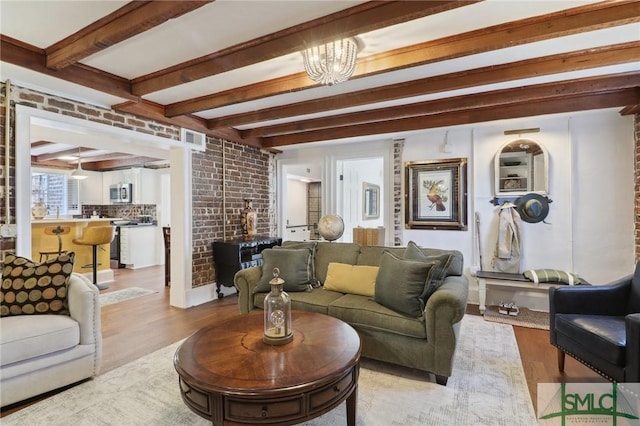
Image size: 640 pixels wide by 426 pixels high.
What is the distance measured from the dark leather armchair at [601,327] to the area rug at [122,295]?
4.98m

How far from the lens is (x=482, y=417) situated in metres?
1.93

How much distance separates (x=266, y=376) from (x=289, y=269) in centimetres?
160

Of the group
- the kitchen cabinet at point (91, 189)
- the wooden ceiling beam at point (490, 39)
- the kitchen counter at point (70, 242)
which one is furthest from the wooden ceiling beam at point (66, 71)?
the kitchen cabinet at point (91, 189)

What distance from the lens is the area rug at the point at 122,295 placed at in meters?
4.43

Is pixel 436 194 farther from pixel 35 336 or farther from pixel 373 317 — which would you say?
pixel 35 336

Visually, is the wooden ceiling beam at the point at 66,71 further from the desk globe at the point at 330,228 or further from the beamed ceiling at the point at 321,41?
the desk globe at the point at 330,228

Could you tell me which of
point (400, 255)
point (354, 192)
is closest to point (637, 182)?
point (400, 255)

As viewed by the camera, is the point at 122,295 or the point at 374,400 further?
the point at 122,295

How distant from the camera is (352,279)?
2.96 meters

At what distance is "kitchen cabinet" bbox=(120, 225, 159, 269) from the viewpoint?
6.94 metres

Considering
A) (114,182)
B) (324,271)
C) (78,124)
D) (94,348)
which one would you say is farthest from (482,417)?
(114,182)

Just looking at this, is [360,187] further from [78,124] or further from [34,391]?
[34,391]

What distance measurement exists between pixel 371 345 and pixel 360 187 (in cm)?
437

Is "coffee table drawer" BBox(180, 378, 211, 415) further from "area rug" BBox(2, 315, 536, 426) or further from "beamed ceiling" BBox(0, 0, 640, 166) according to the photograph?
"beamed ceiling" BBox(0, 0, 640, 166)
